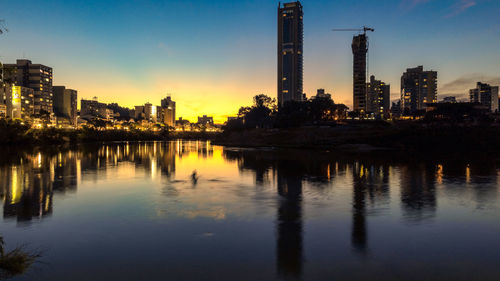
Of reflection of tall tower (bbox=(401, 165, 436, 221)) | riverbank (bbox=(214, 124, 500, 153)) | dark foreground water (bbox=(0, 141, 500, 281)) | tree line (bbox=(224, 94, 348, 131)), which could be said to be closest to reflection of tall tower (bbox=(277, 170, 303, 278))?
dark foreground water (bbox=(0, 141, 500, 281))

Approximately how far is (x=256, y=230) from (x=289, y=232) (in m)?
1.62

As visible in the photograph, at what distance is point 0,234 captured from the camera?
14.6 meters

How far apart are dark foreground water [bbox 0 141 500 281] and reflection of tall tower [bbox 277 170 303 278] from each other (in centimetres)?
5

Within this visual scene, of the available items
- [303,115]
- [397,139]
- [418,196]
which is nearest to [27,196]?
[418,196]

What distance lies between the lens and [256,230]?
15.6 meters

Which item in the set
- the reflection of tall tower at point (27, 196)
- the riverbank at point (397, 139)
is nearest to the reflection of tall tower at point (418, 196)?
the reflection of tall tower at point (27, 196)

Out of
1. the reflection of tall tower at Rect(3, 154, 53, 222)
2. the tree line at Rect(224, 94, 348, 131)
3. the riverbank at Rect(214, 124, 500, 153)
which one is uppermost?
the tree line at Rect(224, 94, 348, 131)

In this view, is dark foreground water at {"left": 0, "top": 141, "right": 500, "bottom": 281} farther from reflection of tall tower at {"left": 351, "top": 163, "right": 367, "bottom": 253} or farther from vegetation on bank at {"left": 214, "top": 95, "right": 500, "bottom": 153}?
vegetation on bank at {"left": 214, "top": 95, "right": 500, "bottom": 153}

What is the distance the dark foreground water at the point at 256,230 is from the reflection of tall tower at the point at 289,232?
5cm

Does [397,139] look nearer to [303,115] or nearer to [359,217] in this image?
[303,115]

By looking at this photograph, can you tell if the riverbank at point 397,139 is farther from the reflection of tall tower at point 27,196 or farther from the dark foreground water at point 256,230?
the reflection of tall tower at point 27,196

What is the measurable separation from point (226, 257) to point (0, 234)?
35.7 ft

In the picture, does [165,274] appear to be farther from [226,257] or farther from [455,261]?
[455,261]

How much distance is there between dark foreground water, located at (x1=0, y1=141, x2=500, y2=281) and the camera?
11.1 metres
